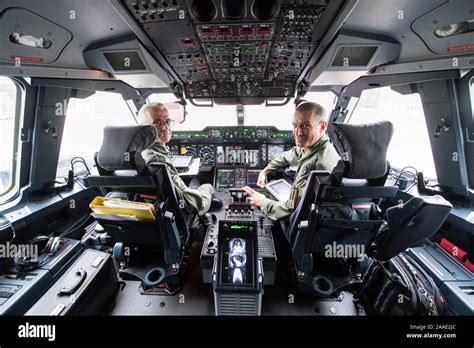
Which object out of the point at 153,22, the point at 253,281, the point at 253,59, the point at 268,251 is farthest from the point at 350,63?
the point at 253,281

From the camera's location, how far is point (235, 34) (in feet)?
5.62

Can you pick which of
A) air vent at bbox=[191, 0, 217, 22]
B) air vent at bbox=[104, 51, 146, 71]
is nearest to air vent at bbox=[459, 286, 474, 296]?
air vent at bbox=[191, 0, 217, 22]

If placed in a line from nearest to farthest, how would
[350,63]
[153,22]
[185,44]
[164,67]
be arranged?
[153,22]
[185,44]
[350,63]
[164,67]

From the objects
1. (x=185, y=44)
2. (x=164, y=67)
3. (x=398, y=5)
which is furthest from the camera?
(x=164, y=67)

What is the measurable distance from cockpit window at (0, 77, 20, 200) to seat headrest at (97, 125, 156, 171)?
1.57 m

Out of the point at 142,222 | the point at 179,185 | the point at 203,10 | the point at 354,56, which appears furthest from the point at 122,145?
the point at 354,56

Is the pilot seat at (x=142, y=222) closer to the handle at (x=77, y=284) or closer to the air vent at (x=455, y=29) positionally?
the handle at (x=77, y=284)

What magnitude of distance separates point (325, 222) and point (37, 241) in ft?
8.25

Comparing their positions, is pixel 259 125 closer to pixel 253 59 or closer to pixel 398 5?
pixel 253 59

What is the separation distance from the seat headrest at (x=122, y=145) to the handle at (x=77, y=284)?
2.93 ft

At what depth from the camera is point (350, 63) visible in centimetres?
204

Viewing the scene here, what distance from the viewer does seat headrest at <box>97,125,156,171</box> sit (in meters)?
1.38

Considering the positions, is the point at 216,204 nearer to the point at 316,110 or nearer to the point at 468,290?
the point at 316,110

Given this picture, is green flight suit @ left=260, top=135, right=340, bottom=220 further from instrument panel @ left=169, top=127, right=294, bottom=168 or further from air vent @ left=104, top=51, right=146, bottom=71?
air vent @ left=104, top=51, right=146, bottom=71
